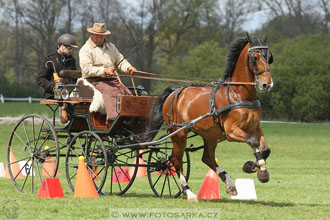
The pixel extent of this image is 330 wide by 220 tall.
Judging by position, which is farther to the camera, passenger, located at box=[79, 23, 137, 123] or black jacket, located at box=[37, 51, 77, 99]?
black jacket, located at box=[37, 51, 77, 99]

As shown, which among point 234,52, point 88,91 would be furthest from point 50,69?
point 234,52

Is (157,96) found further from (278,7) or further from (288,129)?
(278,7)

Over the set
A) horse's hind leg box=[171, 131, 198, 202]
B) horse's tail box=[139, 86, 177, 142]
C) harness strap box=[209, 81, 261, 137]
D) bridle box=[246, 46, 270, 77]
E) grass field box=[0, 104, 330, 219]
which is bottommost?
grass field box=[0, 104, 330, 219]

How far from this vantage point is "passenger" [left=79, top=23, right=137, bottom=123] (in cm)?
926

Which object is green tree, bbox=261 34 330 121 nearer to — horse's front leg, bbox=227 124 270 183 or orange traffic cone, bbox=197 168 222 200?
orange traffic cone, bbox=197 168 222 200

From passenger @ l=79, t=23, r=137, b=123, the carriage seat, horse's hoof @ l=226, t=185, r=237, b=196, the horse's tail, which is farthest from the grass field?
passenger @ l=79, t=23, r=137, b=123

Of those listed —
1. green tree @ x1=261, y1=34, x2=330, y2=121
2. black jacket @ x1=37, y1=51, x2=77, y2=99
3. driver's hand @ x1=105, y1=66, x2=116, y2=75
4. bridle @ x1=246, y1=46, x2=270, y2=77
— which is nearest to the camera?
bridle @ x1=246, y1=46, x2=270, y2=77

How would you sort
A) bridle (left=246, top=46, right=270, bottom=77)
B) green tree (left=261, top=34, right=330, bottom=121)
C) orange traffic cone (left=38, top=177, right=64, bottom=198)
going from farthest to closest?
green tree (left=261, top=34, right=330, bottom=121)
orange traffic cone (left=38, top=177, right=64, bottom=198)
bridle (left=246, top=46, right=270, bottom=77)

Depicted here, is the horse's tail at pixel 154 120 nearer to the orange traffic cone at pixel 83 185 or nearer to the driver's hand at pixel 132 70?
the driver's hand at pixel 132 70

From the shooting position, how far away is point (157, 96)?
9.59m

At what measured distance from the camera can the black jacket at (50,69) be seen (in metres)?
10.1

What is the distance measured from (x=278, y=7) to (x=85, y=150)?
4076cm

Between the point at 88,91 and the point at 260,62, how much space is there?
9.27 feet

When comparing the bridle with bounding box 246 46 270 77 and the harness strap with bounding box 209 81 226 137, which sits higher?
the bridle with bounding box 246 46 270 77
